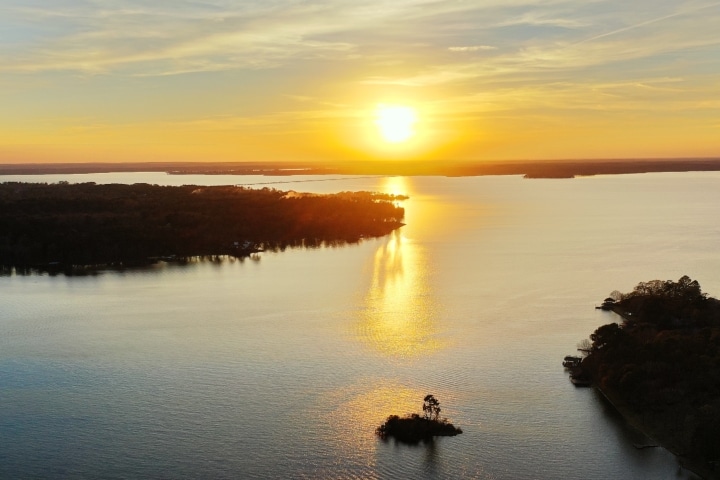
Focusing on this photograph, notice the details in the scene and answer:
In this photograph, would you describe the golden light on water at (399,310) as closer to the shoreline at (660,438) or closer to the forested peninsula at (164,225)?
the shoreline at (660,438)

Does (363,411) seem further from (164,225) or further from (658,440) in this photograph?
(164,225)

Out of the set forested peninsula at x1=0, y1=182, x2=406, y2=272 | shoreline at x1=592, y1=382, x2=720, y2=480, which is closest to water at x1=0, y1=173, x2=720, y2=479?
shoreline at x1=592, y1=382, x2=720, y2=480

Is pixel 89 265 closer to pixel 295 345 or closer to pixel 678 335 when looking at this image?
pixel 295 345

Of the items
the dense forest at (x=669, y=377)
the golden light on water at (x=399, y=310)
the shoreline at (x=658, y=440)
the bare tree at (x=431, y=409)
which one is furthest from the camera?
the golden light on water at (x=399, y=310)

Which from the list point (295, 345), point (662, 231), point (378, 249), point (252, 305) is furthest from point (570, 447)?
point (662, 231)

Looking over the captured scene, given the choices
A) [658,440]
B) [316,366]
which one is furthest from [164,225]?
[658,440]

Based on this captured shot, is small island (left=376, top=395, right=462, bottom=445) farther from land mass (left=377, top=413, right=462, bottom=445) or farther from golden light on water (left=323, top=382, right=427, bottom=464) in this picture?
golden light on water (left=323, top=382, right=427, bottom=464)

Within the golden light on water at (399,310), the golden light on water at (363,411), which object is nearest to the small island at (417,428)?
the golden light on water at (363,411)
